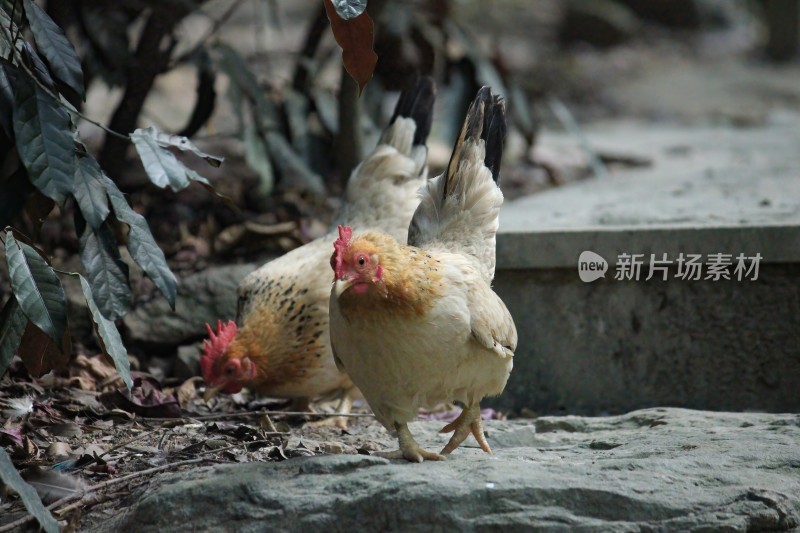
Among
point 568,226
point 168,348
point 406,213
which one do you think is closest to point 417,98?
point 406,213

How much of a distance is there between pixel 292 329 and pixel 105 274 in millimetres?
1592

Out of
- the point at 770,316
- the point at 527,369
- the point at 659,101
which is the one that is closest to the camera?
the point at 770,316

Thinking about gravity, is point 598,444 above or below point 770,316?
below

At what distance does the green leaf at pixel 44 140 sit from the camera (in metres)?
2.56

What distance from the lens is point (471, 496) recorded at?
2.68m

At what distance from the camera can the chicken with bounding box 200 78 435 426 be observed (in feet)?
13.6

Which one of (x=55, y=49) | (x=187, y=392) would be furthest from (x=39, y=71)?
(x=187, y=392)

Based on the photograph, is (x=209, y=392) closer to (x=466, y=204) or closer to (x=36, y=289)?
(x=466, y=204)

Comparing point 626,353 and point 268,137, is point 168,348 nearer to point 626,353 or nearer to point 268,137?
point 268,137

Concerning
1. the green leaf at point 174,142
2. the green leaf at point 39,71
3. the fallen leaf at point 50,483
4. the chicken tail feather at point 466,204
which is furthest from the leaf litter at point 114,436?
the green leaf at point 39,71

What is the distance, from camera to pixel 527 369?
486 centimetres

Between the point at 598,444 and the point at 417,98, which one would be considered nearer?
the point at 598,444

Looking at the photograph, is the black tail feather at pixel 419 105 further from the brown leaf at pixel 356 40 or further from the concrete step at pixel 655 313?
the brown leaf at pixel 356 40

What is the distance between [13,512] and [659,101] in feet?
38.9
